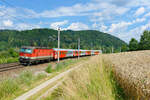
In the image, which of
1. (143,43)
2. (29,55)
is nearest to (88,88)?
(29,55)

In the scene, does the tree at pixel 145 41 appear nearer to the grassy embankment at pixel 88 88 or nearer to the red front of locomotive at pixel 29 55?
the red front of locomotive at pixel 29 55

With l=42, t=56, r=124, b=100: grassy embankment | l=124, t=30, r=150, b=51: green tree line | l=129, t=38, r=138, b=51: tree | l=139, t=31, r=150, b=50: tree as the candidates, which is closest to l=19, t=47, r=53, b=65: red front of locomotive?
l=42, t=56, r=124, b=100: grassy embankment

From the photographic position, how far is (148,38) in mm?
65000

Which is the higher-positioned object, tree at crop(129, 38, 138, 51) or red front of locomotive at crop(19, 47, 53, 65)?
tree at crop(129, 38, 138, 51)

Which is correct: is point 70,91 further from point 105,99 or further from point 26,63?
point 26,63

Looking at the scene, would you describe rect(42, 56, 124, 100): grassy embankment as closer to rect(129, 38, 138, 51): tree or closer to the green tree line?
the green tree line

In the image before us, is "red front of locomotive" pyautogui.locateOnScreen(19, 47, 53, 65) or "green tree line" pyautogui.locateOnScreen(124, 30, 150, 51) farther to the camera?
"green tree line" pyautogui.locateOnScreen(124, 30, 150, 51)

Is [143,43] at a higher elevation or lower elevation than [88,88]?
higher

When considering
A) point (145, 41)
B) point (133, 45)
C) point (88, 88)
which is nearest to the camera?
point (88, 88)

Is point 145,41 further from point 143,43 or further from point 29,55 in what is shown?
point 29,55

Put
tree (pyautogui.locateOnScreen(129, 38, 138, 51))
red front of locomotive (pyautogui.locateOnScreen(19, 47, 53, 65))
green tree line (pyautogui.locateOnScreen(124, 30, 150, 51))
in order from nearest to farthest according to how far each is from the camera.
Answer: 1. red front of locomotive (pyautogui.locateOnScreen(19, 47, 53, 65))
2. green tree line (pyautogui.locateOnScreen(124, 30, 150, 51))
3. tree (pyautogui.locateOnScreen(129, 38, 138, 51))

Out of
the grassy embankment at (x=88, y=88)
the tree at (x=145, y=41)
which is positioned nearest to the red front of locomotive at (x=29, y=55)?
the grassy embankment at (x=88, y=88)

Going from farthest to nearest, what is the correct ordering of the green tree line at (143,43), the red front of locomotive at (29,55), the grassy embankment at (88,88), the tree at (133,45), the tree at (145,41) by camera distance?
the tree at (133,45), the tree at (145,41), the green tree line at (143,43), the red front of locomotive at (29,55), the grassy embankment at (88,88)

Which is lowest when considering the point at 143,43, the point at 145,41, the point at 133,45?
the point at 133,45
